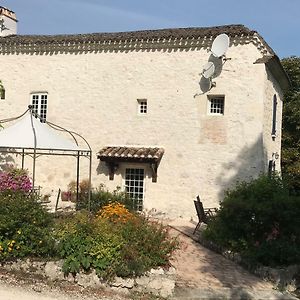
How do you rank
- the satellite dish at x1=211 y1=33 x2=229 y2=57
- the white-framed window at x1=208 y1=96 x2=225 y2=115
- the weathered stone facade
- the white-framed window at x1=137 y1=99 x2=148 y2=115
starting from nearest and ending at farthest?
the satellite dish at x1=211 y1=33 x2=229 y2=57
the weathered stone facade
the white-framed window at x1=208 y1=96 x2=225 y2=115
the white-framed window at x1=137 y1=99 x2=148 y2=115

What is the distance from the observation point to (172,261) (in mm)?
10672

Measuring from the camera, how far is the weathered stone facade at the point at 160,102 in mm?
16406

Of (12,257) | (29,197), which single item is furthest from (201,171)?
(12,257)

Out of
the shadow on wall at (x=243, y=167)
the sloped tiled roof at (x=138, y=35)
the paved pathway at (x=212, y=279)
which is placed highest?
the sloped tiled roof at (x=138, y=35)

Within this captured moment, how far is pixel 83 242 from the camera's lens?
9.35 m

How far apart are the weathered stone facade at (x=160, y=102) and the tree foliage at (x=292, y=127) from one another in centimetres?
545

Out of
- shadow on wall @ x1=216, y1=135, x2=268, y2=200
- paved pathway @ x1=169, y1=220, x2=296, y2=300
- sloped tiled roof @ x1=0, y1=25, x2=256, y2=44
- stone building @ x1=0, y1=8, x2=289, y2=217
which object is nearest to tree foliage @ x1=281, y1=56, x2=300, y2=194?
stone building @ x1=0, y1=8, x2=289, y2=217

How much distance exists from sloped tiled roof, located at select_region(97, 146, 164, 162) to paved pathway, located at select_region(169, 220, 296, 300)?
504 cm

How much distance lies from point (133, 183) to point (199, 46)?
575cm

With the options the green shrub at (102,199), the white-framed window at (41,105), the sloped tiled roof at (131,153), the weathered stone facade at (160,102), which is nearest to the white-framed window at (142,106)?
A: the weathered stone facade at (160,102)

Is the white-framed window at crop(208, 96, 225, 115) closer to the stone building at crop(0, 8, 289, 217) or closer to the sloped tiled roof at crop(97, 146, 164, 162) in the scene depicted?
the stone building at crop(0, 8, 289, 217)

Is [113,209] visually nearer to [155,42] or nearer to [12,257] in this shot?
[12,257]

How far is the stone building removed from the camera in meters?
16.4

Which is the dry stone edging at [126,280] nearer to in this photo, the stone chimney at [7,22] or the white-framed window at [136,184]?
the white-framed window at [136,184]
